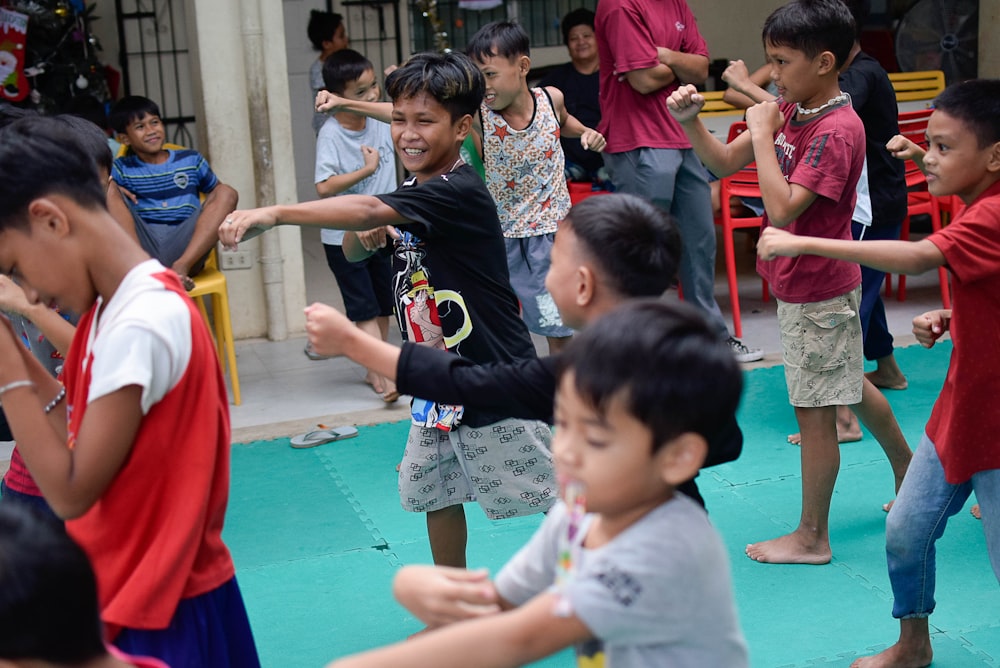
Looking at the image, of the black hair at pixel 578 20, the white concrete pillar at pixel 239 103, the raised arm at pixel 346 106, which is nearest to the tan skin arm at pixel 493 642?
the raised arm at pixel 346 106

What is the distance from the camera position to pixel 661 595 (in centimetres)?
140

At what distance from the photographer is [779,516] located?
3.89 m

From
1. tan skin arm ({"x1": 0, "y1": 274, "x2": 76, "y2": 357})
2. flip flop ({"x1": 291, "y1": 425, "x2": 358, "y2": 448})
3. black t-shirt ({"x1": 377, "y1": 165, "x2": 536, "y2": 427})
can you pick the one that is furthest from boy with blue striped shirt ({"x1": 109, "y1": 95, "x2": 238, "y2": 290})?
tan skin arm ({"x1": 0, "y1": 274, "x2": 76, "y2": 357})

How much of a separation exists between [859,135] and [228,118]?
361cm

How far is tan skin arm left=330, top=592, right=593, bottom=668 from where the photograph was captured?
135cm

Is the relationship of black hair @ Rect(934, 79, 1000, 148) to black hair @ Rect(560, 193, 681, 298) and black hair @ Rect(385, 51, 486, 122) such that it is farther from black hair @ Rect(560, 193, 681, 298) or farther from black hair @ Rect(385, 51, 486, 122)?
black hair @ Rect(385, 51, 486, 122)

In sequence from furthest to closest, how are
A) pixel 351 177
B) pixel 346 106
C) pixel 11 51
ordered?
pixel 11 51 → pixel 351 177 → pixel 346 106

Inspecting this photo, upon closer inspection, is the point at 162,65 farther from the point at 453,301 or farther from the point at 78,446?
the point at 78,446

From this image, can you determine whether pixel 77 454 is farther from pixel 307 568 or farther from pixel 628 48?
pixel 628 48

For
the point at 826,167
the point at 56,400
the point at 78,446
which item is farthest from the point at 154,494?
the point at 826,167

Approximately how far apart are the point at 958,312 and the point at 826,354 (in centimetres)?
90

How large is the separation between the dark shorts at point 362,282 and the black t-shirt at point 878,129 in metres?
2.19

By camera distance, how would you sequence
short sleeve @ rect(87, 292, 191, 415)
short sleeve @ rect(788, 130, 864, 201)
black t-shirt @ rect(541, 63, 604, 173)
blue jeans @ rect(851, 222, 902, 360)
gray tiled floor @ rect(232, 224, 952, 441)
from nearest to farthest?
1. short sleeve @ rect(87, 292, 191, 415)
2. short sleeve @ rect(788, 130, 864, 201)
3. blue jeans @ rect(851, 222, 902, 360)
4. gray tiled floor @ rect(232, 224, 952, 441)
5. black t-shirt @ rect(541, 63, 604, 173)

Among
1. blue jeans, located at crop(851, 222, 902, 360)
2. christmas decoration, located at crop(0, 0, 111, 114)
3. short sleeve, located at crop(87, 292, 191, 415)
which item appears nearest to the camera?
short sleeve, located at crop(87, 292, 191, 415)
